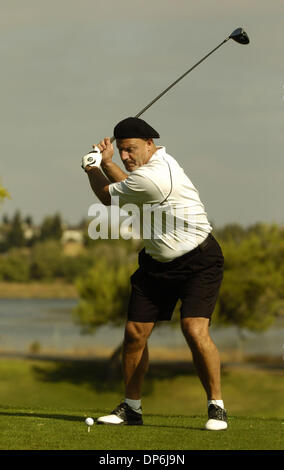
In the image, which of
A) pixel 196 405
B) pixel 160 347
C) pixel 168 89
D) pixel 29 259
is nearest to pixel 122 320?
pixel 160 347

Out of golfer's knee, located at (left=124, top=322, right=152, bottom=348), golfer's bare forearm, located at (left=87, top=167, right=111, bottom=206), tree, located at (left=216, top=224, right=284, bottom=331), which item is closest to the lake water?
tree, located at (left=216, top=224, right=284, bottom=331)

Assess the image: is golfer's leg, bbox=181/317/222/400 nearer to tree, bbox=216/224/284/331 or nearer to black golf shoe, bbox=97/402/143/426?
black golf shoe, bbox=97/402/143/426

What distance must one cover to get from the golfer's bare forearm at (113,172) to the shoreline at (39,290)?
11454cm

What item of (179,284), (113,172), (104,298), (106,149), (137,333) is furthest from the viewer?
(104,298)

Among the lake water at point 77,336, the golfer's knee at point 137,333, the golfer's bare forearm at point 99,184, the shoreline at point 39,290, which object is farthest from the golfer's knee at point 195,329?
the shoreline at point 39,290

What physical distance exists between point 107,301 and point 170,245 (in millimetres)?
42390

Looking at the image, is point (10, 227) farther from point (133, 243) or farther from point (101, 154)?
point (101, 154)

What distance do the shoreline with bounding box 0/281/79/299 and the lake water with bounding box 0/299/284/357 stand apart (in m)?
24.0

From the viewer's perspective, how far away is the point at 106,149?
27.4 ft

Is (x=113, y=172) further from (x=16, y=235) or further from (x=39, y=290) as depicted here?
(x=16, y=235)

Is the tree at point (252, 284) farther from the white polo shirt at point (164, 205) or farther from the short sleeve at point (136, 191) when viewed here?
the short sleeve at point (136, 191)

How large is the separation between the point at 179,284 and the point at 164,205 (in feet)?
2.57

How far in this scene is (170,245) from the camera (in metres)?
7.84

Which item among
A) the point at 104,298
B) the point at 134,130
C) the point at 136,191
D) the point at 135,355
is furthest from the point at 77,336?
the point at 136,191
